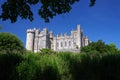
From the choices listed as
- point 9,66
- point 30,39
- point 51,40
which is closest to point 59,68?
point 9,66

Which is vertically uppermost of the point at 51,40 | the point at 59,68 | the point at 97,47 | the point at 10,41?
the point at 51,40

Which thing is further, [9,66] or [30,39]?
[30,39]

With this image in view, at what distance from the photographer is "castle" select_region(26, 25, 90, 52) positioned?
13788 cm

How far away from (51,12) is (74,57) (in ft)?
12.8

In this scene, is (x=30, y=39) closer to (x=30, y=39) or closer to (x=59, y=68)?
(x=30, y=39)

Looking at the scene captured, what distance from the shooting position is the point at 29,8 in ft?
23.7

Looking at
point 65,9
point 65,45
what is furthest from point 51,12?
point 65,45

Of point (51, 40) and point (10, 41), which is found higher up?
point (51, 40)

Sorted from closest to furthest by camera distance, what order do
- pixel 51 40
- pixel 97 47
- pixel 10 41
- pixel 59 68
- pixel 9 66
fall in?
pixel 9 66
pixel 59 68
pixel 10 41
pixel 97 47
pixel 51 40

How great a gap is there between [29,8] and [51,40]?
138 meters

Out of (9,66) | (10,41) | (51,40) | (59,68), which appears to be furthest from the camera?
(51,40)

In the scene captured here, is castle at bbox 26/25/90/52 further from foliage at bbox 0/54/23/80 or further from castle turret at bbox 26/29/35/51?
foliage at bbox 0/54/23/80

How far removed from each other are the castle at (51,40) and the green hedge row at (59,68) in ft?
415

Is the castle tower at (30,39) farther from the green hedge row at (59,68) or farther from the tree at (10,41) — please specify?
the green hedge row at (59,68)
